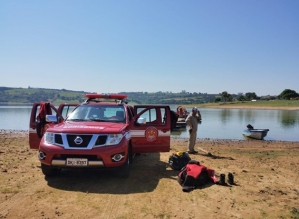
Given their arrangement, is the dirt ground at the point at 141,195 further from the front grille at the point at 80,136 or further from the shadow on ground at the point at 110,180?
the front grille at the point at 80,136

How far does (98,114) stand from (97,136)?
1.72 meters

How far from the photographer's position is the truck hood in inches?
253

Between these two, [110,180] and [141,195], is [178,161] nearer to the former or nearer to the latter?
[110,180]

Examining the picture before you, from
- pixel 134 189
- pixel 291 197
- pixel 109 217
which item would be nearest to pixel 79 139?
pixel 134 189

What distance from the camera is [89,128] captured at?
659 centimetres

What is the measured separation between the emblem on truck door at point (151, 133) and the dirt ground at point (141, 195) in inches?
37.2

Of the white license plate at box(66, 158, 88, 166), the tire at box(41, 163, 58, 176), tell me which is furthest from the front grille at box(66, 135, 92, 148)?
the tire at box(41, 163, 58, 176)

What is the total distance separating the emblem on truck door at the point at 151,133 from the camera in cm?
840

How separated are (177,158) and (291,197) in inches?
133

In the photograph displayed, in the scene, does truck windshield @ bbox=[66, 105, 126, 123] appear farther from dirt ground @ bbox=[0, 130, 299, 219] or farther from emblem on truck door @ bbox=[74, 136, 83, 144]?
dirt ground @ bbox=[0, 130, 299, 219]

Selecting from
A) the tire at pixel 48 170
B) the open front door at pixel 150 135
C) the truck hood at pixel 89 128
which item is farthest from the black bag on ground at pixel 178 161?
the tire at pixel 48 170

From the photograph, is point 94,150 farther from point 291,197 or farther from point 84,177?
point 291,197

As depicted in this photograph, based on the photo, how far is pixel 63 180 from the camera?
270 inches

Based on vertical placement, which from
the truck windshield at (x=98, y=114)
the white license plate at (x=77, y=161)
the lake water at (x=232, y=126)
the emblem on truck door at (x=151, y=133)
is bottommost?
the lake water at (x=232, y=126)
